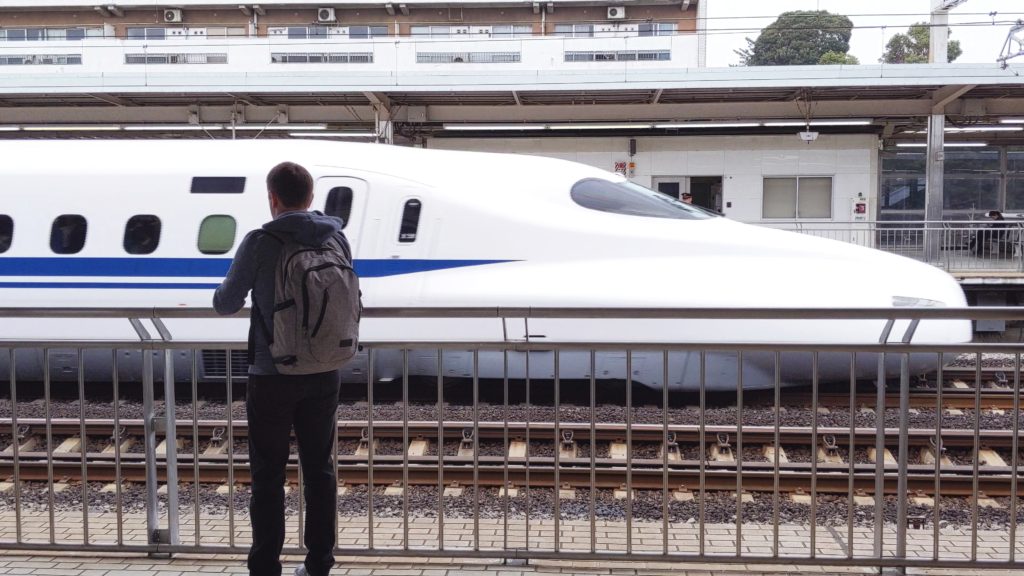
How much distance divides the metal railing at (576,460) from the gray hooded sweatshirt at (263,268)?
0.57 m

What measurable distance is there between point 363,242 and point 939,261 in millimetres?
10898

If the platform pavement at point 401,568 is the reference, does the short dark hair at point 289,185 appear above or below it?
above

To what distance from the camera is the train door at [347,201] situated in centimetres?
788

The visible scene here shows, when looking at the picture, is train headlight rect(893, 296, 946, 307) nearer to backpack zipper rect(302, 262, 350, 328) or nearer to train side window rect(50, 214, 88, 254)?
backpack zipper rect(302, 262, 350, 328)

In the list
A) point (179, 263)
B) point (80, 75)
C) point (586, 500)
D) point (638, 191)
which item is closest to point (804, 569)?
point (586, 500)

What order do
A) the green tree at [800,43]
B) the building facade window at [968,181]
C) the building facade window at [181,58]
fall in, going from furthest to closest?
1. the green tree at [800,43]
2. the building facade window at [181,58]
3. the building facade window at [968,181]

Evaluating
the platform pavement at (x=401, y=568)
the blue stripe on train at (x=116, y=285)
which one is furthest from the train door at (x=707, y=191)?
the platform pavement at (x=401, y=568)

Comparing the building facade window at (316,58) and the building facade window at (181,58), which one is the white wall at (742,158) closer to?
the building facade window at (316,58)

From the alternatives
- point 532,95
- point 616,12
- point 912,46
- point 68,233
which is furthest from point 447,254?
point 912,46

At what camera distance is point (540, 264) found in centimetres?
766

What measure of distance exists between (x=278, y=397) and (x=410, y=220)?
4679 mm

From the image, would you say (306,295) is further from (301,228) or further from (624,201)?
(624,201)

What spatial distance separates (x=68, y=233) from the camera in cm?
813

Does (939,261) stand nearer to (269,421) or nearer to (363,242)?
(363,242)
